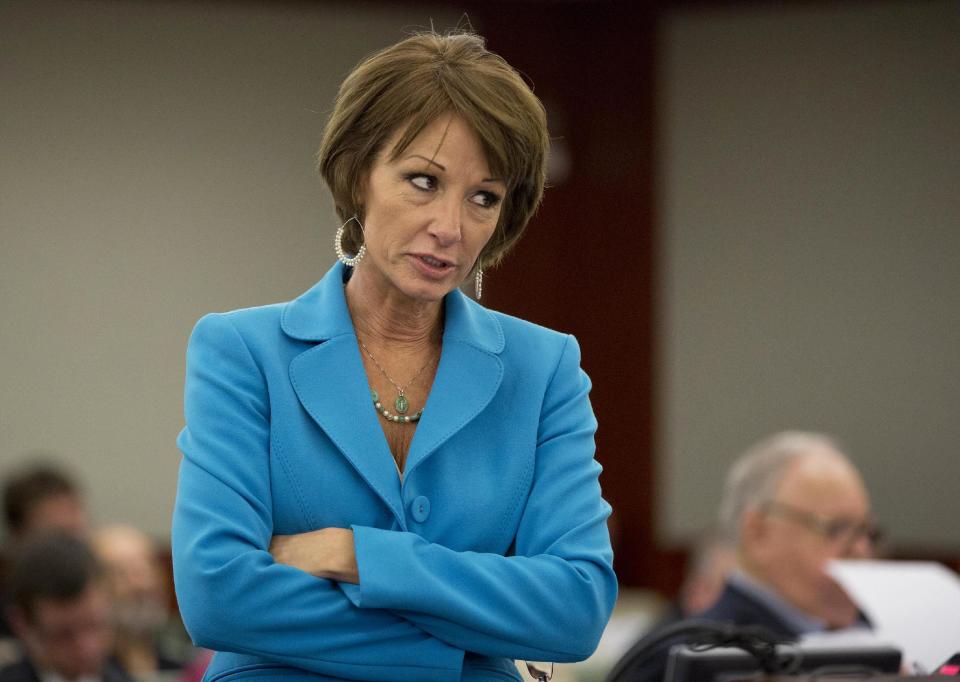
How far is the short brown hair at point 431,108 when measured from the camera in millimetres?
1938

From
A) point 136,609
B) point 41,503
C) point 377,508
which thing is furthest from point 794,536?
point 41,503

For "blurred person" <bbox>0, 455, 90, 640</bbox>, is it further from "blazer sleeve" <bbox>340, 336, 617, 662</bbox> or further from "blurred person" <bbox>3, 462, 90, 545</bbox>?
"blazer sleeve" <bbox>340, 336, 617, 662</bbox>

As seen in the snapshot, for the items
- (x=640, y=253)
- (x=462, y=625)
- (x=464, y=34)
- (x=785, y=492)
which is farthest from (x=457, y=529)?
(x=640, y=253)

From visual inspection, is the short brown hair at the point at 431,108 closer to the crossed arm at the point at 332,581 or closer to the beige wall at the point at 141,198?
the crossed arm at the point at 332,581

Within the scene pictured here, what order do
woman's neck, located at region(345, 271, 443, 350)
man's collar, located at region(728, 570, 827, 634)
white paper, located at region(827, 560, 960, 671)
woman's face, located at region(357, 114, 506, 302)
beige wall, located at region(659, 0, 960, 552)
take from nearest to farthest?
woman's face, located at region(357, 114, 506, 302) < woman's neck, located at region(345, 271, 443, 350) < white paper, located at region(827, 560, 960, 671) < man's collar, located at region(728, 570, 827, 634) < beige wall, located at region(659, 0, 960, 552)

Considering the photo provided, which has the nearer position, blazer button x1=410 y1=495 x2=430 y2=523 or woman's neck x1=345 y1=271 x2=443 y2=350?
blazer button x1=410 y1=495 x2=430 y2=523

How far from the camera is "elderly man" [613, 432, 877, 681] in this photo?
3.63m

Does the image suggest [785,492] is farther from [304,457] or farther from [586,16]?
[586,16]

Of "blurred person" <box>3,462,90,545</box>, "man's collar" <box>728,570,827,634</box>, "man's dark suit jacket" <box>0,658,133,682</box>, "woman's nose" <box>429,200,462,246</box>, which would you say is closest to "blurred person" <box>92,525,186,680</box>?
"blurred person" <box>3,462,90,545</box>

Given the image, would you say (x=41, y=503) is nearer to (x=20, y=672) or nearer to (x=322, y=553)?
(x=20, y=672)

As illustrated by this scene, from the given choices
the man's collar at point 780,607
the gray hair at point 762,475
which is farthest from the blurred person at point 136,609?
the man's collar at point 780,607

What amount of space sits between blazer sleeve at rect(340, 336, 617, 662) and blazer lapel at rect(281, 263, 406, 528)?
0.30 feet

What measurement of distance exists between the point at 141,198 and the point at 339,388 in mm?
6172

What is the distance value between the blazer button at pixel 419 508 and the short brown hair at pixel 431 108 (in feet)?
1.36
